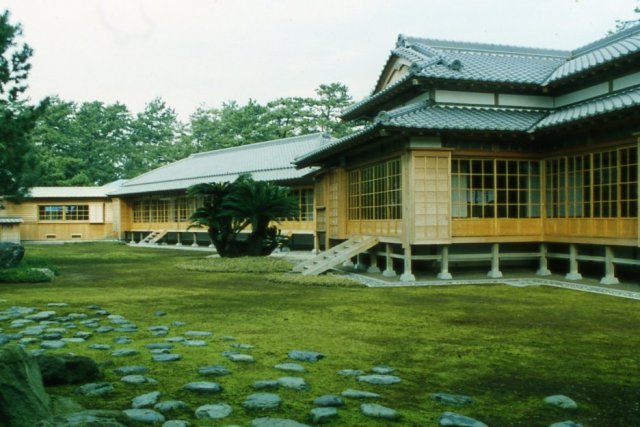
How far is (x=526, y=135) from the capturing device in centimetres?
1380

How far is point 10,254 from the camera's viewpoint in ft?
50.6

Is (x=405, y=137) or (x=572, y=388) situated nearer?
(x=572, y=388)

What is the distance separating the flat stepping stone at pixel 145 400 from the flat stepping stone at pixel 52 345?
2.14 metres

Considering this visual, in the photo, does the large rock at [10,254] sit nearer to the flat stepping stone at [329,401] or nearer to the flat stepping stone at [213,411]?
the flat stepping stone at [213,411]

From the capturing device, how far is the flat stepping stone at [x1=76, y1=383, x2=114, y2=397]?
4.42 metres

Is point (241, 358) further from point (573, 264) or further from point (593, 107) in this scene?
point (593, 107)

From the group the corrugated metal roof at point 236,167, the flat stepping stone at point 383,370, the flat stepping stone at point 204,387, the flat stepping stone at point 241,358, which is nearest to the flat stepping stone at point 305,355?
the flat stepping stone at point 241,358

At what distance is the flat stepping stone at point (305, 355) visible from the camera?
5742mm

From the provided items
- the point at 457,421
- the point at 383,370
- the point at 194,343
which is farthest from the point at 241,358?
the point at 457,421

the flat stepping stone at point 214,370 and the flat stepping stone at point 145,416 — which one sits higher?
the flat stepping stone at point 145,416

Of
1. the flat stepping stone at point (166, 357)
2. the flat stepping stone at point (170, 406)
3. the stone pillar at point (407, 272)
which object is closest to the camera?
the flat stepping stone at point (170, 406)

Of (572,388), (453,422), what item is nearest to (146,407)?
(453,422)

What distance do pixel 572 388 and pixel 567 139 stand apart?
10.2 meters

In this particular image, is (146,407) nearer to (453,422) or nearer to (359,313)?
(453,422)
